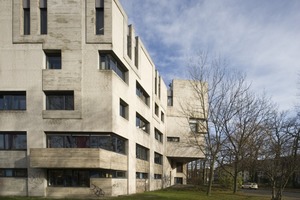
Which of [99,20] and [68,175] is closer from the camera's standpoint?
[68,175]

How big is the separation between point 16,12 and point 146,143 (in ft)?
65.5

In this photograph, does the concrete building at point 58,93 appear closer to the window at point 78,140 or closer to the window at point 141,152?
the window at point 78,140

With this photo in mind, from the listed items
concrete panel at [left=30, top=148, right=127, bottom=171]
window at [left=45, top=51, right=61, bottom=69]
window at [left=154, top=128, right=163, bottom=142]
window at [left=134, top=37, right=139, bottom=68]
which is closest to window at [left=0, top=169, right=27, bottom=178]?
concrete panel at [left=30, top=148, right=127, bottom=171]

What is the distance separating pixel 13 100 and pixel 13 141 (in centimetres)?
323

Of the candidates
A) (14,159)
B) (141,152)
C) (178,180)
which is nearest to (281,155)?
(141,152)

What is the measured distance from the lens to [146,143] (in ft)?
118

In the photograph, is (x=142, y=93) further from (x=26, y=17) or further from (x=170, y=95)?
(x=170, y=95)

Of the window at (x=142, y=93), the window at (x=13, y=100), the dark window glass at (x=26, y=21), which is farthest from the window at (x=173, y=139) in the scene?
the dark window glass at (x=26, y=21)

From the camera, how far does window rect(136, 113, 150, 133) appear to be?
33.5 meters

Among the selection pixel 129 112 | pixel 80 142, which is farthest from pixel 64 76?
pixel 129 112

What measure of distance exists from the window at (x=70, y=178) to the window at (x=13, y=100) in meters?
5.66

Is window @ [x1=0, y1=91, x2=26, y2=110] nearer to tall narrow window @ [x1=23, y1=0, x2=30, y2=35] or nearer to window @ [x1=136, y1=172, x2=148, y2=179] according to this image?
tall narrow window @ [x1=23, y1=0, x2=30, y2=35]

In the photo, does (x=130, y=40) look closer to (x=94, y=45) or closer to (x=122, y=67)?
(x=122, y=67)

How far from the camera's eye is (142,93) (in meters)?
36.2
